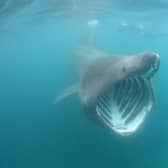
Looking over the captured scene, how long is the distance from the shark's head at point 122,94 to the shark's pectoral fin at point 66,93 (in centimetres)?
166

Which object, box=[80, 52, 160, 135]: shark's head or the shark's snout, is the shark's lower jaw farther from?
the shark's snout

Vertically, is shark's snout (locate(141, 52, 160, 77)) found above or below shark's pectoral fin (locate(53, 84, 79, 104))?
below

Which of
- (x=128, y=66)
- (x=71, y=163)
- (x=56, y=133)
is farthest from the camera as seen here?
(x=56, y=133)

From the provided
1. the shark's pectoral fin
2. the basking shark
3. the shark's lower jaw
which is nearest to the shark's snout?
the basking shark

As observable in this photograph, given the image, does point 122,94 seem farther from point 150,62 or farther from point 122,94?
point 150,62

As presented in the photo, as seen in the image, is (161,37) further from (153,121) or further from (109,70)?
(109,70)

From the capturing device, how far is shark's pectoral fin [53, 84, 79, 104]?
9097 millimetres

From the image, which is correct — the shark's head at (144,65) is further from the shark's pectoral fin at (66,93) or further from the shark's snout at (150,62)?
the shark's pectoral fin at (66,93)

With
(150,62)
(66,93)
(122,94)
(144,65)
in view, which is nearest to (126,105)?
(122,94)

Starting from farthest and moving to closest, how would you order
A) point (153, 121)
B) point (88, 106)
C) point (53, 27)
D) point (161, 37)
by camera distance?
point (161, 37), point (53, 27), point (153, 121), point (88, 106)

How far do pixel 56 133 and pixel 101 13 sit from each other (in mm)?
6711

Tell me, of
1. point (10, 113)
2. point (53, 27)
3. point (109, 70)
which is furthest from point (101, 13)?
point (109, 70)

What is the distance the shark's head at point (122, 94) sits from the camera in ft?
18.7

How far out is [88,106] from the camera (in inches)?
262
